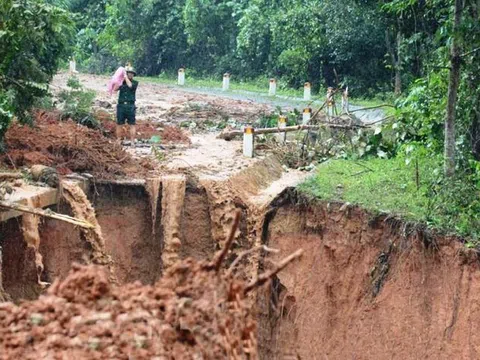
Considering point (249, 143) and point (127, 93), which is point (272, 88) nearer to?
point (249, 143)

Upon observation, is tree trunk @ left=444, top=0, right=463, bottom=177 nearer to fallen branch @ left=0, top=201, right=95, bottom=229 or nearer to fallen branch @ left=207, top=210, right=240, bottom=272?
fallen branch @ left=0, top=201, right=95, bottom=229

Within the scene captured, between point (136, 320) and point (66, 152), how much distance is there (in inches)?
395

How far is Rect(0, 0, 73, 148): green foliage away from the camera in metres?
13.6

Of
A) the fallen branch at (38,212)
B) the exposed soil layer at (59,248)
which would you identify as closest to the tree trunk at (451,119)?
the fallen branch at (38,212)

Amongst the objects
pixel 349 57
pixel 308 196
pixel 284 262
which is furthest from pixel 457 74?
pixel 349 57

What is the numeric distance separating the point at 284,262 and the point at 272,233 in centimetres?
906

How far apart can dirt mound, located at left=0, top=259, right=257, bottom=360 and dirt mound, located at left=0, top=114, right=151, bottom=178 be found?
8.99 metres

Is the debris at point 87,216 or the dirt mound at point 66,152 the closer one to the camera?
the debris at point 87,216

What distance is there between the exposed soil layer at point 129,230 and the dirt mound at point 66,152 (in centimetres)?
37

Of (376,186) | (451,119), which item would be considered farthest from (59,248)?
(451,119)

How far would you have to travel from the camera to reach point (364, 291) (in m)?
→ 12.9

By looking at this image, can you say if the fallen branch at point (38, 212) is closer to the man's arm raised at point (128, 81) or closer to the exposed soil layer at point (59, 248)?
the exposed soil layer at point (59, 248)

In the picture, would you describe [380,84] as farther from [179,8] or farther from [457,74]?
[457,74]

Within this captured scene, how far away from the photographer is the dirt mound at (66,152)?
14094 millimetres
